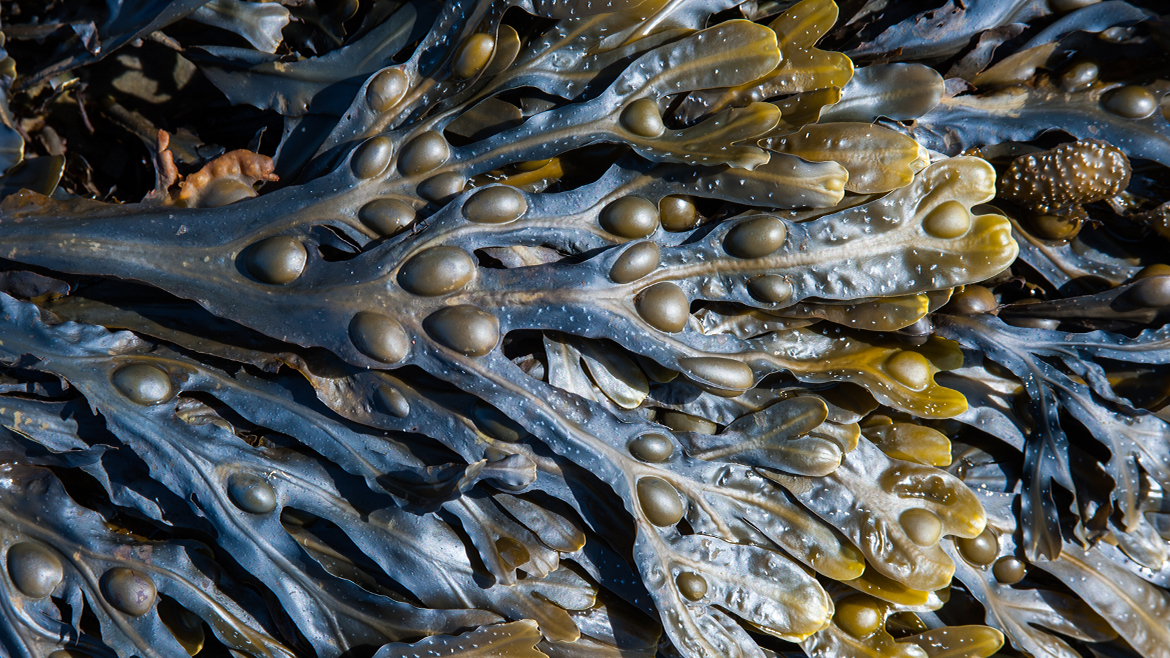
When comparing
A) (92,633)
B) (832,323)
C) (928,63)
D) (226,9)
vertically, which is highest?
(226,9)

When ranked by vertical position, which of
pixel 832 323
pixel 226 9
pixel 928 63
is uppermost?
pixel 226 9

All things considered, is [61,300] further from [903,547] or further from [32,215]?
[903,547]

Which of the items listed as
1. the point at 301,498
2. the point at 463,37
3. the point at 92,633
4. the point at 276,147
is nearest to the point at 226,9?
the point at 276,147

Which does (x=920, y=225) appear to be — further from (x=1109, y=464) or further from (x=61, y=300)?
(x=61, y=300)

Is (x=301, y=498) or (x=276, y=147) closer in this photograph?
(x=301, y=498)

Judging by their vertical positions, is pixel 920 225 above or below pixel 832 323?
above

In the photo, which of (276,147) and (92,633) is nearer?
(92,633)

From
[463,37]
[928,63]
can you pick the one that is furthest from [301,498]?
[928,63]
